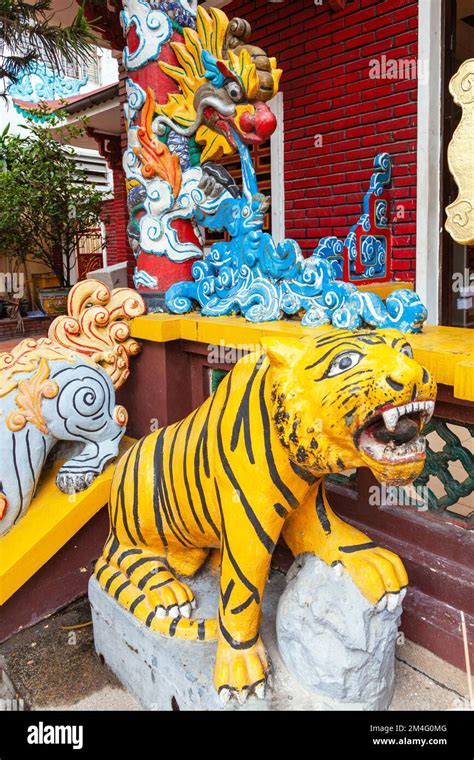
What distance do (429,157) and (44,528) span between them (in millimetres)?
3842

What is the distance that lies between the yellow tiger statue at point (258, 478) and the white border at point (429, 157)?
2.71 metres

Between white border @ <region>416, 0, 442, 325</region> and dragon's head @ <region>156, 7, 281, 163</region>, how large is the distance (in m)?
2.16

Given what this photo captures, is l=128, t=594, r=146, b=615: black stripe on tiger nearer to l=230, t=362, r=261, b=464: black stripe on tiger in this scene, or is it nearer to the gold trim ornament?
l=230, t=362, r=261, b=464: black stripe on tiger

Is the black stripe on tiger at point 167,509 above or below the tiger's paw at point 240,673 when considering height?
above

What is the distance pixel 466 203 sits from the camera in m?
1.67

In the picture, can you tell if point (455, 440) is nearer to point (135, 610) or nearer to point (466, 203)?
point (466, 203)

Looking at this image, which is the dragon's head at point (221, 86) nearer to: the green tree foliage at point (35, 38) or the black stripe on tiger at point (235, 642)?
the black stripe on tiger at point (235, 642)

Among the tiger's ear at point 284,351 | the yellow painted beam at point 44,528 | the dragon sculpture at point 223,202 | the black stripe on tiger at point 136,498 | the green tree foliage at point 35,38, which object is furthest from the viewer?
the green tree foliage at point 35,38

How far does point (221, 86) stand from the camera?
2852mm

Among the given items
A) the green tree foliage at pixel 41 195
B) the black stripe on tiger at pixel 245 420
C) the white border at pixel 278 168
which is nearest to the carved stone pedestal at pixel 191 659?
the black stripe on tiger at pixel 245 420

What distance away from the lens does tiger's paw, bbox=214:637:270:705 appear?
1.72m

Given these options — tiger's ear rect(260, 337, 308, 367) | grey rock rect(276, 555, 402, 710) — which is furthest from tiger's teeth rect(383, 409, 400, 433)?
grey rock rect(276, 555, 402, 710)

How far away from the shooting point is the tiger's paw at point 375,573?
5.57ft

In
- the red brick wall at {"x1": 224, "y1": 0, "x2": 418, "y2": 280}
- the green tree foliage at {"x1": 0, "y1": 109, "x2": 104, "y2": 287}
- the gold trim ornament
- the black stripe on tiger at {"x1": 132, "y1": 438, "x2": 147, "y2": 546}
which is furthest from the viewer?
the green tree foliage at {"x1": 0, "y1": 109, "x2": 104, "y2": 287}
